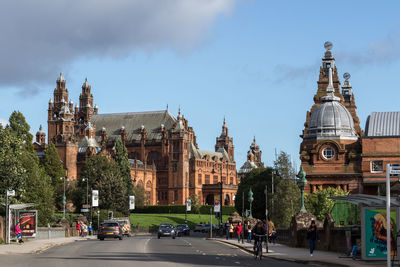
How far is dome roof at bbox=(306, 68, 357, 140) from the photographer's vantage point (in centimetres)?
9544

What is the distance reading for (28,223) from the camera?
51406 millimetres

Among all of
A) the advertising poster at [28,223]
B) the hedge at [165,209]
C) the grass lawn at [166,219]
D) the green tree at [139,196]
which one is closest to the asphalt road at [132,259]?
the advertising poster at [28,223]

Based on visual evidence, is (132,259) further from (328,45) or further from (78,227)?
(328,45)

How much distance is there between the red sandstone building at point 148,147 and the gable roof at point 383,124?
8809 centimetres

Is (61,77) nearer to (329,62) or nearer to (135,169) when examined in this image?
(135,169)

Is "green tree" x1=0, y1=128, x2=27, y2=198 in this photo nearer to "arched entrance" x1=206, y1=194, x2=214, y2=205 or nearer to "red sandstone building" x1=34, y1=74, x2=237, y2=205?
"red sandstone building" x1=34, y1=74, x2=237, y2=205

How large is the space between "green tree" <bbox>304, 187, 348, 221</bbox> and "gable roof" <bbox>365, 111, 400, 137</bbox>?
8.24 meters

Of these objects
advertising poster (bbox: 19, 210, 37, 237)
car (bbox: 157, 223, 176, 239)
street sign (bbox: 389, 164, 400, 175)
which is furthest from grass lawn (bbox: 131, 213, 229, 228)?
street sign (bbox: 389, 164, 400, 175)

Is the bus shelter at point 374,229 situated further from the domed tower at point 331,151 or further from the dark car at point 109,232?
the domed tower at point 331,151

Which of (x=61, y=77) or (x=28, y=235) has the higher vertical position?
(x=61, y=77)

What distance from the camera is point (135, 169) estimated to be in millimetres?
175875

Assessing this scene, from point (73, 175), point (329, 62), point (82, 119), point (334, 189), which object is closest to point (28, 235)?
point (334, 189)

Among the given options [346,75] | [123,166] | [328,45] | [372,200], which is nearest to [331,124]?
[328,45]

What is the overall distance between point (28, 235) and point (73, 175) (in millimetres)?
119709
